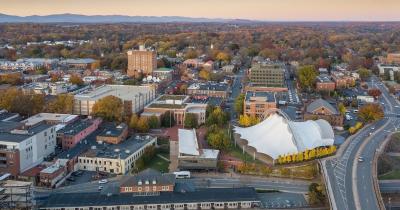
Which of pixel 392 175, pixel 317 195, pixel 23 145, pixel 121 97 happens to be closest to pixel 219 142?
pixel 317 195

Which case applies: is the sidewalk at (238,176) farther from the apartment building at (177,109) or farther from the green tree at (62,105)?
the green tree at (62,105)

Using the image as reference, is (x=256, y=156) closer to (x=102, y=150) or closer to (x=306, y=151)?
(x=306, y=151)

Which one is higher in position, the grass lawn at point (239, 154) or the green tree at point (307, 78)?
the green tree at point (307, 78)

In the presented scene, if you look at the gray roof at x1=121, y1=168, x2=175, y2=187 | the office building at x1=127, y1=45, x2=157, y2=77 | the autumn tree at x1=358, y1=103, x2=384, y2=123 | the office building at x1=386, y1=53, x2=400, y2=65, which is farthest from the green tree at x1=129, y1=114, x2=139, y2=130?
the office building at x1=386, y1=53, x2=400, y2=65

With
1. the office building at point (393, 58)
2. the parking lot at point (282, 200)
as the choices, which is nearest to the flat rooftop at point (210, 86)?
the parking lot at point (282, 200)

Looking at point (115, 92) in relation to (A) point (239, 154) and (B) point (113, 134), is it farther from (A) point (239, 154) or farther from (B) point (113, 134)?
(A) point (239, 154)

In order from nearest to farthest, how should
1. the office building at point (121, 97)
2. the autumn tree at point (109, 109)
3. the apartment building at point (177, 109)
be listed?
1. the autumn tree at point (109, 109)
2. the apartment building at point (177, 109)
3. the office building at point (121, 97)

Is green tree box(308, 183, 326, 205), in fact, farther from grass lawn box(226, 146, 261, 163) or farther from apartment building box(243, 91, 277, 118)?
apartment building box(243, 91, 277, 118)
